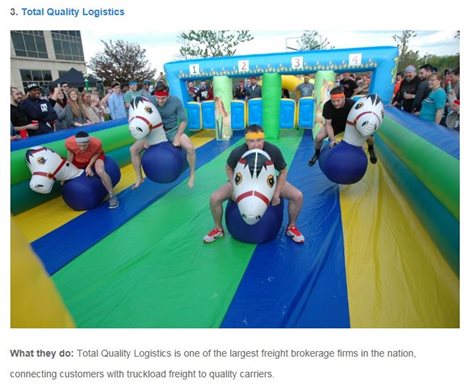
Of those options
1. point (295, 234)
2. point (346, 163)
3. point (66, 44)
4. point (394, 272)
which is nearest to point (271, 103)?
point (346, 163)

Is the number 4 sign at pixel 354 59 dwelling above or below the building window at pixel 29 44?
below

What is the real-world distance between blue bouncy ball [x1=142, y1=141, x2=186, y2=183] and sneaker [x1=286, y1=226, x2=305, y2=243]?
161cm

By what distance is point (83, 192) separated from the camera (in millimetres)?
3764

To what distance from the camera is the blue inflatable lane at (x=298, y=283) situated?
212cm

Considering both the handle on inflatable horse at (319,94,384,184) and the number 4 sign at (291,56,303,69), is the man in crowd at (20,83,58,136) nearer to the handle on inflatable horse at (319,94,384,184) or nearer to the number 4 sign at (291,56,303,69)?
the handle on inflatable horse at (319,94,384,184)

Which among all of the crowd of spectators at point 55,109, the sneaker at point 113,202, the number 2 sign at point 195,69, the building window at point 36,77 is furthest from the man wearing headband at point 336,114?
the building window at point 36,77

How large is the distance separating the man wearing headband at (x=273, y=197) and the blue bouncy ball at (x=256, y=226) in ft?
0.29

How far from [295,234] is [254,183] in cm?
79

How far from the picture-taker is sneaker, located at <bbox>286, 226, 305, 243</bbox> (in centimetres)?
296

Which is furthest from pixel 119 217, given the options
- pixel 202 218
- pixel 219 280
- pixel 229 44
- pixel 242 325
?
pixel 229 44

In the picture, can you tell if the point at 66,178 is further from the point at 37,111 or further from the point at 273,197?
the point at 273,197

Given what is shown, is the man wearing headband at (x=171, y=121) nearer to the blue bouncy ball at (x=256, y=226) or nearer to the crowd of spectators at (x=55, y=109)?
the crowd of spectators at (x=55, y=109)

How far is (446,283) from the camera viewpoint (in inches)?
90.7

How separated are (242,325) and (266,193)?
0.97 m
